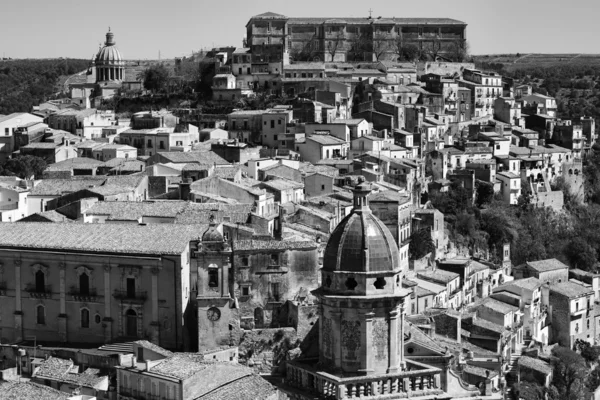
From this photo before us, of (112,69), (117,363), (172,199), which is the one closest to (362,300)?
(117,363)

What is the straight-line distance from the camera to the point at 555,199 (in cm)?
7075

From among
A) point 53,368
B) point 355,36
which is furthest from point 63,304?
point 355,36

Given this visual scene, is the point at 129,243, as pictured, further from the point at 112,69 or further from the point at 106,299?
the point at 112,69

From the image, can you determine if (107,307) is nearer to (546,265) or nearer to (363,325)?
(363,325)

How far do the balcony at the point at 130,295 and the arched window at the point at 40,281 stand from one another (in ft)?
8.26

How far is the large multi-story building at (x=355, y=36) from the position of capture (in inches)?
3546

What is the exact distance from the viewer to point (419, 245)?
5244 cm

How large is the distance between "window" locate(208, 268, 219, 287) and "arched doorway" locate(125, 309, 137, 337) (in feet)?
9.10

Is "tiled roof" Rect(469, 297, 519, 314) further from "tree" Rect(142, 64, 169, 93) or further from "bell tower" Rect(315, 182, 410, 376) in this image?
"tree" Rect(142, 64, 169, 93)

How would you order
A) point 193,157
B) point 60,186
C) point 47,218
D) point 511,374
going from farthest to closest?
point 193,157, point 60,186, point 511,374, point 47,218

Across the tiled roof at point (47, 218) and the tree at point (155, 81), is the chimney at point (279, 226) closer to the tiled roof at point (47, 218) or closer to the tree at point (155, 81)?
the tiled roof at point (47, 218)

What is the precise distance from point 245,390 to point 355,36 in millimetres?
67262

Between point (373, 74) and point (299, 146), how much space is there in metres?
19.8

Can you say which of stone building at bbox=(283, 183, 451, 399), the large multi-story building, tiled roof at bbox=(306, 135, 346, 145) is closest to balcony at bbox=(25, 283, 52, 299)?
stone building at bbox=(283, 183, 451, 399)
